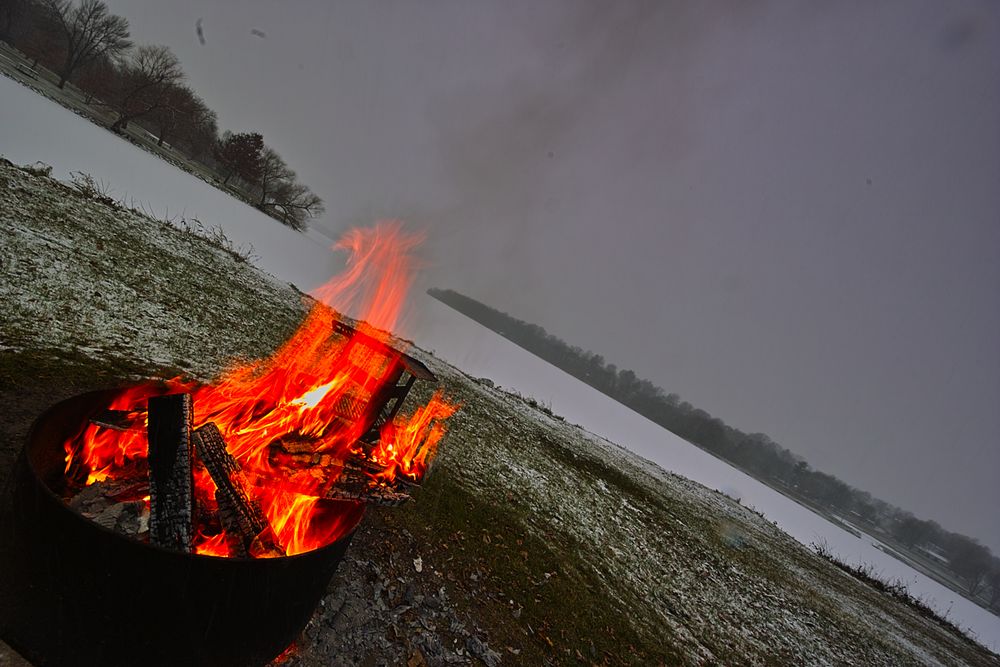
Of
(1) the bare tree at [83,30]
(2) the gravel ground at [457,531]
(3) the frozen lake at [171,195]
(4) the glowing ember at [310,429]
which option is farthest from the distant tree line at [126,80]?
(4) the glowing ember at [310,429]

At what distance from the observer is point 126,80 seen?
46.3 meters

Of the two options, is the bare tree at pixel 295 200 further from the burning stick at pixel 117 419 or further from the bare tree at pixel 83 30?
the burning stick at pixel 117 419

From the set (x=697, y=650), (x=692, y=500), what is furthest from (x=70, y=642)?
(x=692, y=500)

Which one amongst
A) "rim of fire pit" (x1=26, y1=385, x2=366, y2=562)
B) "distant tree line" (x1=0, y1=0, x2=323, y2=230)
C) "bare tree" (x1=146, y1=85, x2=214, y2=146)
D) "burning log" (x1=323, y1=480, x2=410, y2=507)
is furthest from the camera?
"bare tree" (x1=146, y1=85, x2=214, y2=146)

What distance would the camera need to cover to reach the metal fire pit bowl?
2.13 meters

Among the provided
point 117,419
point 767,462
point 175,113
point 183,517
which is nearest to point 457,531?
point 183,517

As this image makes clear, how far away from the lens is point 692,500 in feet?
67.5

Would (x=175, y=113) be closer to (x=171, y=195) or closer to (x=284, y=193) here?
(x=284, y=193)

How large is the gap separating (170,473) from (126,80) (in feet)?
221

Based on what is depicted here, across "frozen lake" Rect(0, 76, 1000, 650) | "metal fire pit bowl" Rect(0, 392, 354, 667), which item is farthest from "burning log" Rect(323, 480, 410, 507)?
"frozen lake" Rect(0, 76, 1000, 650)

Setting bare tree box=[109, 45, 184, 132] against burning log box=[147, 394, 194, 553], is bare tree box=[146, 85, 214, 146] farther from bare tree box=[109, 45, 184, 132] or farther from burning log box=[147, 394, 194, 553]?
burning log box=[147, 394, 194, 553]

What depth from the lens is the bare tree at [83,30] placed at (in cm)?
4228

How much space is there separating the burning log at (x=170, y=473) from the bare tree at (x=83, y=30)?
2488 inches

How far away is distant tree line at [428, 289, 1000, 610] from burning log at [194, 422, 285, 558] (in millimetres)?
94237
